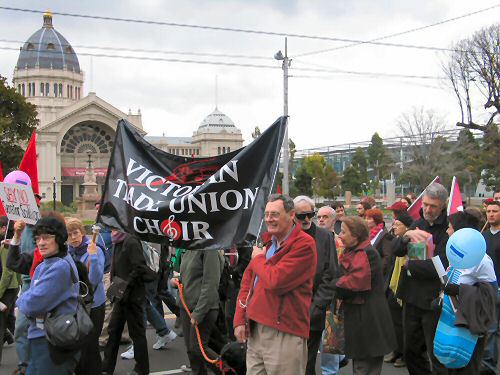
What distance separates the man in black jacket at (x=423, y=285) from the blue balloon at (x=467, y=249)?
58 centimetres

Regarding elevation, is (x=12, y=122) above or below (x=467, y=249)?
above

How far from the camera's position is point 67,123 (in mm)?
81562

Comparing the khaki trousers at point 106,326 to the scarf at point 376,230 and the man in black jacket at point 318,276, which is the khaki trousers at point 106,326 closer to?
the man in black jacket at point 318,276

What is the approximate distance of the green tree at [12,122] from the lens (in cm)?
4091

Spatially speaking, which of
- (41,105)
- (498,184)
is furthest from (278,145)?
(41,105)

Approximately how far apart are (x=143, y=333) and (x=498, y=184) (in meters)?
38.8

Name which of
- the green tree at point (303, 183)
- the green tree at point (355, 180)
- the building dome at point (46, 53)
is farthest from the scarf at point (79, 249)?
the building dome at point (46, 53)

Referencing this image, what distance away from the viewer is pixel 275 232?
4.46 meters

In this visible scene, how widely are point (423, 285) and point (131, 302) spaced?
10.0ft

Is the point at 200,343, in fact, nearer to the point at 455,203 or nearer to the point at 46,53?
the point at 455,203

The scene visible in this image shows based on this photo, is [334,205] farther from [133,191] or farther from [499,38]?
[499,38]

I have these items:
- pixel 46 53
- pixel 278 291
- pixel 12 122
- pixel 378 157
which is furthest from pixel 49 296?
pixel 46 53

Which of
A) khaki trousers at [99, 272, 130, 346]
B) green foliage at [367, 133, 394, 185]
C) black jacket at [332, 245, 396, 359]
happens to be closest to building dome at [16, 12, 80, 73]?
green foliage at [367, 133, 394, 185]

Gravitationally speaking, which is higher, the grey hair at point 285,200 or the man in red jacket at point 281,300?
the grey hair at point 285,200
